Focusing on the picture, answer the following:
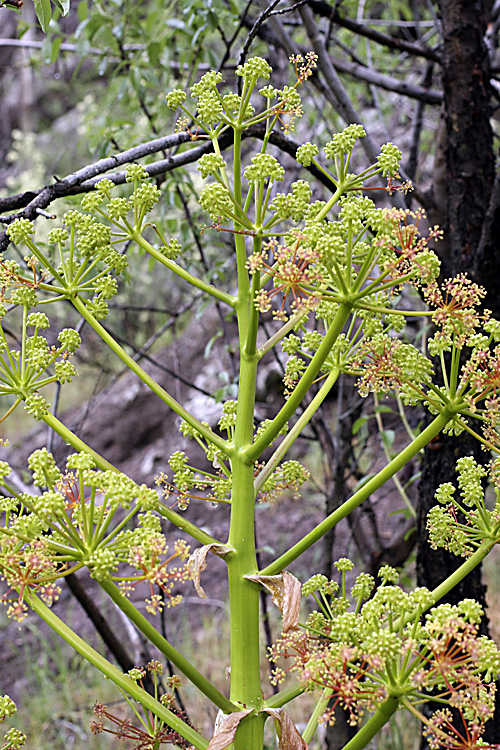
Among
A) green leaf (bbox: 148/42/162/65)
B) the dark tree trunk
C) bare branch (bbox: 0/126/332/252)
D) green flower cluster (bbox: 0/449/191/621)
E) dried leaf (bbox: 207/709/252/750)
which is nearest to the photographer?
green flower cluster (bbox: 0/449/191/621)

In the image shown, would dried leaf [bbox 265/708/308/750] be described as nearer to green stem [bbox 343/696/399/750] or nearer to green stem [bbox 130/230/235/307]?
green stem [bbox 343/696/399/750]

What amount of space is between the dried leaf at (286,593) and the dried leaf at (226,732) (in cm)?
12

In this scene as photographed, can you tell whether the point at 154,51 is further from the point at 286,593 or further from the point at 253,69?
the point at 286,593

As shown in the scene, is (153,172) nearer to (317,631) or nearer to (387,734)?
(317,631)

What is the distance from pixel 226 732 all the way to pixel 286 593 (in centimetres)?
18

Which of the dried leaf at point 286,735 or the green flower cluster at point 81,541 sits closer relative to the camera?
the green flower cluster at point 81,541

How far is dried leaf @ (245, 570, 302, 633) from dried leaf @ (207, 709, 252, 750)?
0.12m

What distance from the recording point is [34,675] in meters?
4.25

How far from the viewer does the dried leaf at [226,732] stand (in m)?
0.78

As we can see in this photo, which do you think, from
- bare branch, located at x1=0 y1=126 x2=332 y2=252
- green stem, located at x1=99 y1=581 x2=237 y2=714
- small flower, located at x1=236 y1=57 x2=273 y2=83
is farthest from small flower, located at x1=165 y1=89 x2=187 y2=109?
green stem, located at x1=99 y1=581 x2=237 y2=714

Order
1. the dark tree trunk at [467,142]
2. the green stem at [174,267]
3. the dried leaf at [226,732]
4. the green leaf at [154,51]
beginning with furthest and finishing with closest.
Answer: the green leaf at [154,51], the dark tree trunk at [467,142], the green stem at [174,267], the dried leaf at [226,732]

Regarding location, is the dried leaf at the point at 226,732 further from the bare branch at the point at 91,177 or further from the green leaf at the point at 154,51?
the green leaf at the point at 154,51

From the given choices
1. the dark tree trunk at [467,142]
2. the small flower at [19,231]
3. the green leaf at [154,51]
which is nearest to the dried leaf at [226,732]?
the small flower at [19,231]

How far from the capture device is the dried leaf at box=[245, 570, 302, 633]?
815 millimetres
